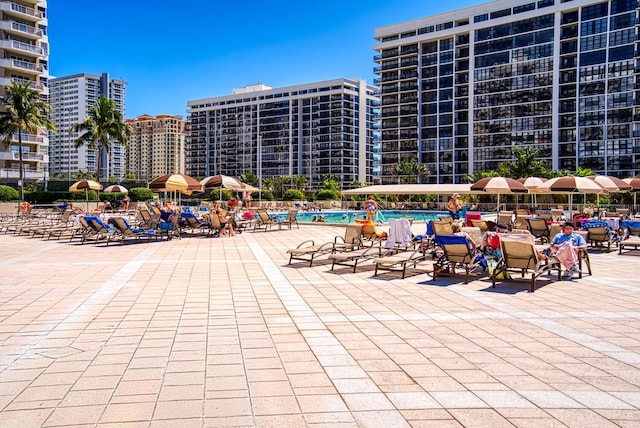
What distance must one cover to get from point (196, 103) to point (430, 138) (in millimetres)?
74712

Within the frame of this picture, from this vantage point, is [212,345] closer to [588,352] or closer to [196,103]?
[588,352]

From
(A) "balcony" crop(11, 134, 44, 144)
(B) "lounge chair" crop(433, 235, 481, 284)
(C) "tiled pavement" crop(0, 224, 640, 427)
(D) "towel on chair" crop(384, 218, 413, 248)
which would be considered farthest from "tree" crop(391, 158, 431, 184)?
(B) "lounge chair" crop(433, 235, 481, 284)

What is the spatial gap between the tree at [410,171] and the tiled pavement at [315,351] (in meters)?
74.5

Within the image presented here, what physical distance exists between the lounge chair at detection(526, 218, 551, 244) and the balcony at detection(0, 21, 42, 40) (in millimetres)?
49574

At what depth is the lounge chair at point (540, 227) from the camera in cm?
1510

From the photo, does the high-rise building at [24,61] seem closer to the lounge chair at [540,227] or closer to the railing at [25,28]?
the railing at [25,28]

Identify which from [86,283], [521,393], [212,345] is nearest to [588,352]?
[521,393]

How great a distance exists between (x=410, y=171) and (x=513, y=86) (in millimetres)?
20368

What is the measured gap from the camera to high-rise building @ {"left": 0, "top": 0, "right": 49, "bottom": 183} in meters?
46.1

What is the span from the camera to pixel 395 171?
86.1m

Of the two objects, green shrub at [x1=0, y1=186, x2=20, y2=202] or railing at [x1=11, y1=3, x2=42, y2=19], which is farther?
railing at [x1=11, y1=3, x2=42, y2=19]

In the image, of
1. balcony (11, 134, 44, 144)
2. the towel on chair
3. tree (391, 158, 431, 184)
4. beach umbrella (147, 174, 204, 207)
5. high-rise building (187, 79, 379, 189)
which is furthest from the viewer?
high-rise building (187, 79, 379, 189)

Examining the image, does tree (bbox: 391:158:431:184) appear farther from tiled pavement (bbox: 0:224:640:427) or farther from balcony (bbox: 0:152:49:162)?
tiled pavement (bbox: 0:224:640:427)

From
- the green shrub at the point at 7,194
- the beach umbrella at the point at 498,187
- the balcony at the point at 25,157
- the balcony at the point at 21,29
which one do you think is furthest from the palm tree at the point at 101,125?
the beach umbrella at the point at 498,187
